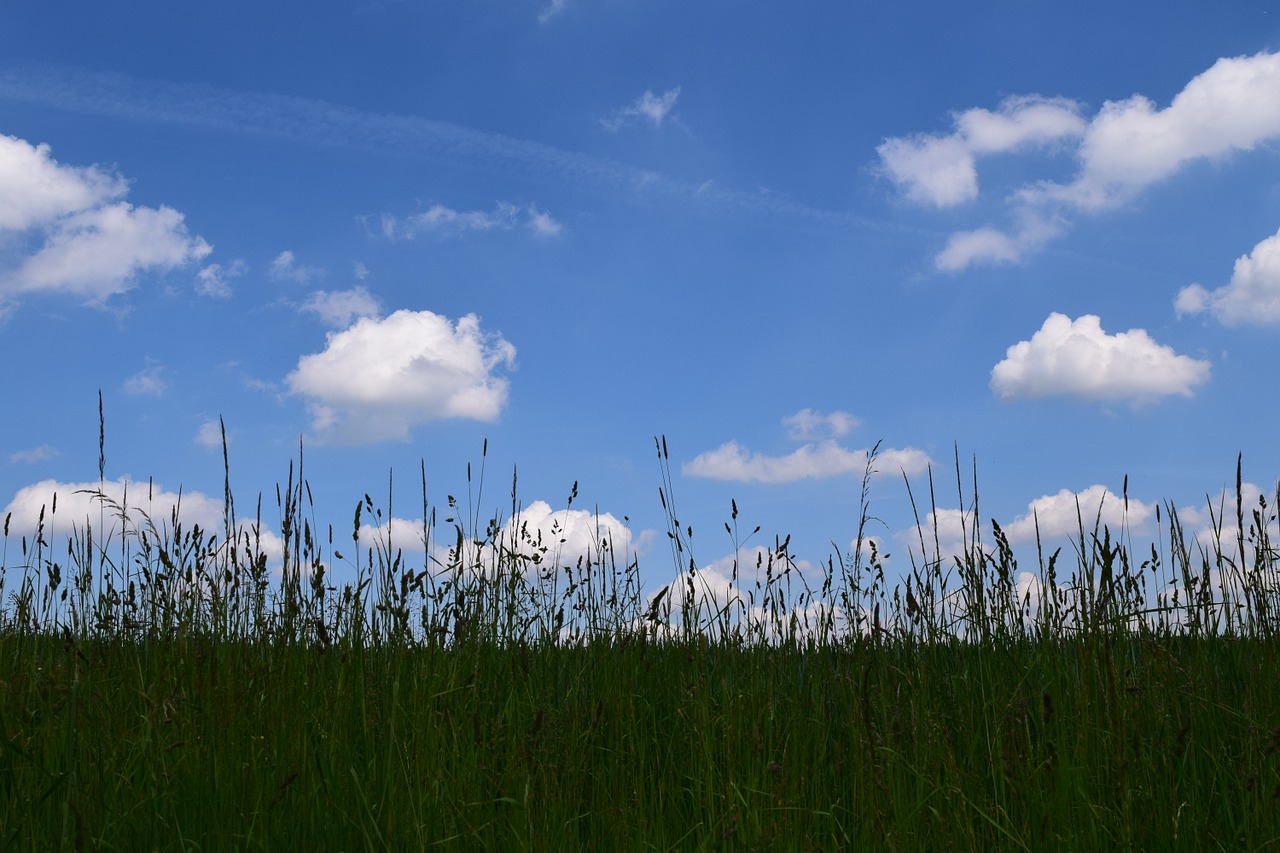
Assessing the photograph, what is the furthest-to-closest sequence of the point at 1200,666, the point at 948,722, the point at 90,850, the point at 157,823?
the point at 948,722 < the point at 1200,666 < the point at 157,823 < the point at 90,850

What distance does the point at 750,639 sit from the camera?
12.4 ft

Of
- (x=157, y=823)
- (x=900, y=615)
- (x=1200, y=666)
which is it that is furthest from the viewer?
(x=900, y=615)

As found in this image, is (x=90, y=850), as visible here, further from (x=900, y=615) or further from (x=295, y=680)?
(x=900, y=615)

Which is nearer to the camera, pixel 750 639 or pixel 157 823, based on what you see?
pixel 157 823

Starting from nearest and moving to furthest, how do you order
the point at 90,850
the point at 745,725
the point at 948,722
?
the point at 90,850, the point at 745,725, the point at 948,722

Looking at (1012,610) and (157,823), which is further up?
(1012,610)

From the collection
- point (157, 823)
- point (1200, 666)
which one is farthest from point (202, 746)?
point (1200, 666)

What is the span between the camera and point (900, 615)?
13.5ft

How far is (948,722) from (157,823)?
9.42ft

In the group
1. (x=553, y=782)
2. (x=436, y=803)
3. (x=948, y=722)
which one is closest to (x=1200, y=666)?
(x=948, y=722)

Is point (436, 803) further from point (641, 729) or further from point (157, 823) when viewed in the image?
point (641, 729)

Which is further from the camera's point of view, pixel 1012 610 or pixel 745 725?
pixel 1012 610

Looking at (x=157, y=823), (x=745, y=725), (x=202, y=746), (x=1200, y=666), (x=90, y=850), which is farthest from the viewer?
(x=1200, y=666)

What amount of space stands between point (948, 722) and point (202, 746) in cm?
278
